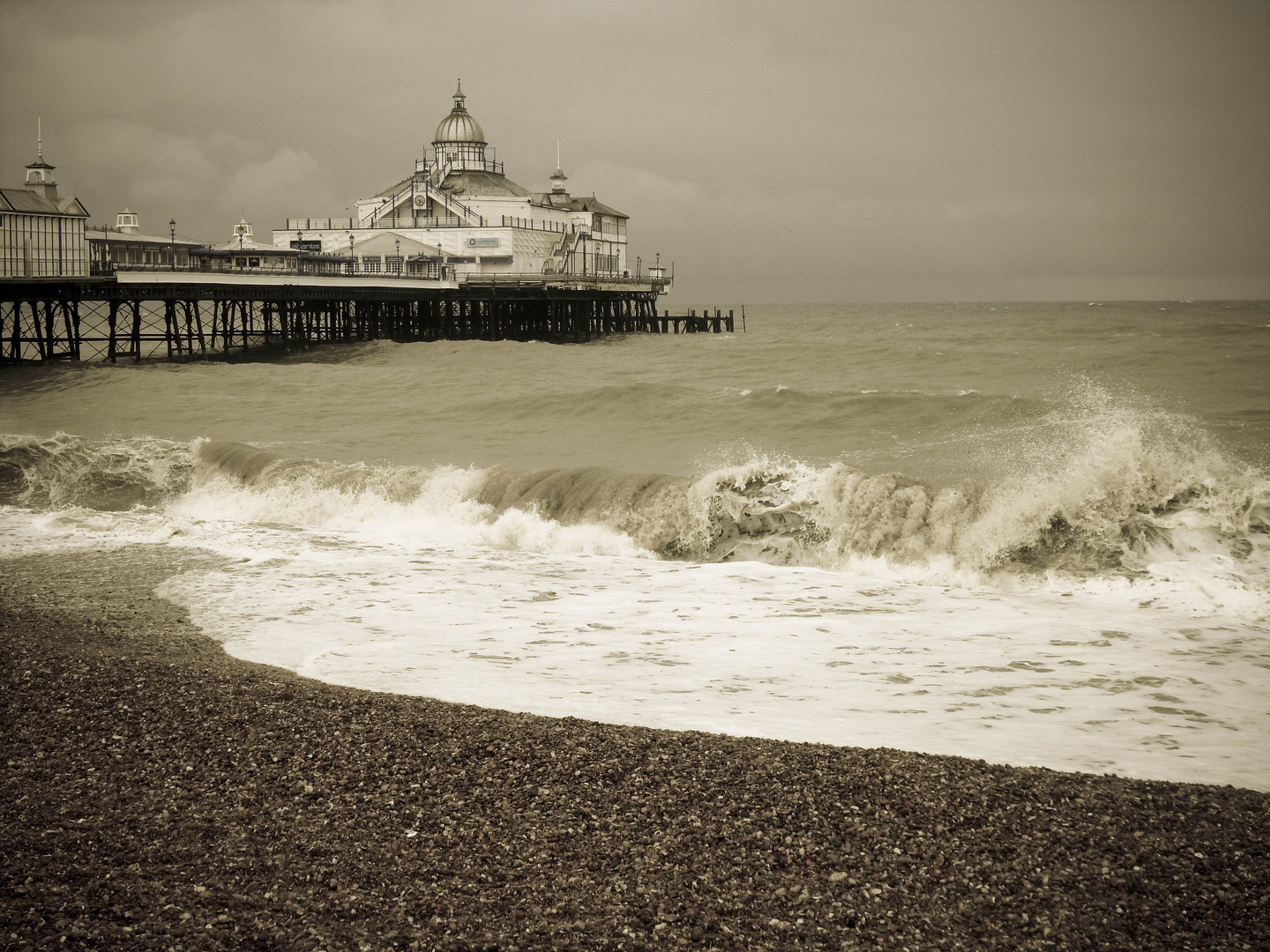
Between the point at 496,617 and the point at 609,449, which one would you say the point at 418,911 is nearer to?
the point at 496,617

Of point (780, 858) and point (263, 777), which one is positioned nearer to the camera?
point (780, 858)

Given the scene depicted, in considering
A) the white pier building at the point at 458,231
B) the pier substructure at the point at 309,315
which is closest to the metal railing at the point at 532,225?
the white pier building at the point at 458,231

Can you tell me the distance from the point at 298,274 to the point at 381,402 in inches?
898

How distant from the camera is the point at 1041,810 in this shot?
13.1 ft

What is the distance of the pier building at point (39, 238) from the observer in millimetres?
38406

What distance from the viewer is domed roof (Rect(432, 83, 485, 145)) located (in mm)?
71500

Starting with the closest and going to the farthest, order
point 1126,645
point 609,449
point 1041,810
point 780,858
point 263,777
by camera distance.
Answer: point 780,858
point 1041,810
point 263,777
point 1126,645
point 609,449

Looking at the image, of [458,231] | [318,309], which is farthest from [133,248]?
[458,231]

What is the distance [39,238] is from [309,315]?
12778mm

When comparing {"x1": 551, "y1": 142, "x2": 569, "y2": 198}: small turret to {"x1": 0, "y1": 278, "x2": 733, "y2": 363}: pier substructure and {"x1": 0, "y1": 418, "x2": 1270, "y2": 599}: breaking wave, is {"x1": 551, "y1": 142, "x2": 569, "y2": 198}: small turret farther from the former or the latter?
{"x1": 0, "y1": 418, "x2": 1270, "y2": 599}: breaking wave

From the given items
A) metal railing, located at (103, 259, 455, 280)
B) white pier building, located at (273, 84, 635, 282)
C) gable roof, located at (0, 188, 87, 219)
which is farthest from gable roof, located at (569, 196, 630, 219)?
gable roof, located at (0, 188, 87, 219)

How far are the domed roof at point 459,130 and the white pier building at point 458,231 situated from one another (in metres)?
1.21

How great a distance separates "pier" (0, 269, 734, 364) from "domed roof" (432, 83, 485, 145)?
58.3ft

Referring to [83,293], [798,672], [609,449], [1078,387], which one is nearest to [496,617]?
[798,672]
